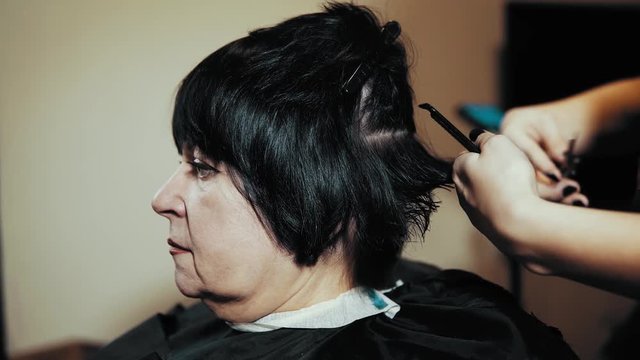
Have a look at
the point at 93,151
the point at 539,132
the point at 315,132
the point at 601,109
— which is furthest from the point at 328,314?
the point at 93,151

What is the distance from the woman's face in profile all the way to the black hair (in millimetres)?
21

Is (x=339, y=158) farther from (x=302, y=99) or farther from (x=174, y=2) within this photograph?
(x=174, y=2)

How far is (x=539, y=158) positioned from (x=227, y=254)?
1.81ft

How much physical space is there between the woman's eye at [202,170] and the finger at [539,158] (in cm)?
54

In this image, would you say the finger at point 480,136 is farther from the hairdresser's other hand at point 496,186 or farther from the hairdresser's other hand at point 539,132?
the hairdresser's other hand at point 539,132

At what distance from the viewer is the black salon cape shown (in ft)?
2.78

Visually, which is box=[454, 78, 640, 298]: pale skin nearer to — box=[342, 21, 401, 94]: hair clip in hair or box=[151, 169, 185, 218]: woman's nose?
box=[342, 21, 401, 94]: hair clip in hair

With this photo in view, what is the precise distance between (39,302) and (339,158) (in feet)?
4.22

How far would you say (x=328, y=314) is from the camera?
0.94 meters

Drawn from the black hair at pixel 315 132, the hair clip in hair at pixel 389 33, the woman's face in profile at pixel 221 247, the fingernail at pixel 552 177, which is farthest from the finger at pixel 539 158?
the woman's face in profile at pixel 221 247

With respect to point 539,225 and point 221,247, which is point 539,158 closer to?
point 539,225

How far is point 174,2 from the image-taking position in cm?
167

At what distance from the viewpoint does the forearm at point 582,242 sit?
2.12 ft

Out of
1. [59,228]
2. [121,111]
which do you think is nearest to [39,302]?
[59,228]
